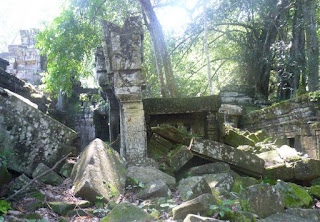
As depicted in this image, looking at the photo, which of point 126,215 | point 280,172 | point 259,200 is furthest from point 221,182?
point 126,215

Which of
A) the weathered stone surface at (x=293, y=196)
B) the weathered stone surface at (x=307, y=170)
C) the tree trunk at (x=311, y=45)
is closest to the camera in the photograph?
the weathered stone surface at (x=293, y=196)

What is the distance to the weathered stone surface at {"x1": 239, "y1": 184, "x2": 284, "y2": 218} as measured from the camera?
8.62 ft

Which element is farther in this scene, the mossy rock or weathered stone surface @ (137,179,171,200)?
the mossy rock

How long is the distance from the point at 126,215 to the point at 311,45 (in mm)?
10319

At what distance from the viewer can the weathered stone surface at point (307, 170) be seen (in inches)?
172

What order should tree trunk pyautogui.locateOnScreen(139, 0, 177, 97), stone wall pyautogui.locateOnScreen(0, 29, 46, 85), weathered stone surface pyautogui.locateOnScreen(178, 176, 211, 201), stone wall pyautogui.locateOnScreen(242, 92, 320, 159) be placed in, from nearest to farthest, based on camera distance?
weathered stone surface pyautogui.locateOnScreen(178, 176, 211, 201) → stone wall pyautogui.locateOnScreen(242, 92, 320, 159) → tree trunk pyautogui.locateOnScreen(139, 0, 177, 97) → stone wall pyautogui.locateOnScreen(0, 29, 46, 85)

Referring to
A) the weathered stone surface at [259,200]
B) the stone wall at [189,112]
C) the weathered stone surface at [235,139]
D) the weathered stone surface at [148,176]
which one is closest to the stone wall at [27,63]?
the stone wall at [189,112]

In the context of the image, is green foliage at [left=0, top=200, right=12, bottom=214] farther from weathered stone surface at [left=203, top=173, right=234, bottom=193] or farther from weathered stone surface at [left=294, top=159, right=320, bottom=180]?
weathered stone surface at [left=294, top=159, right=320, bottom=180]

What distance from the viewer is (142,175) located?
12.0 ft

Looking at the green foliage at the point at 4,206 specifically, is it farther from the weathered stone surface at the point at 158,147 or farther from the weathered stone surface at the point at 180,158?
the weathered stone surface at the point at 158,147

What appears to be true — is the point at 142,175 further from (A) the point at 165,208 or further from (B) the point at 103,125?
(B) the point at 103,125

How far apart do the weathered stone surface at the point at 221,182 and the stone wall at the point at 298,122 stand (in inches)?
131

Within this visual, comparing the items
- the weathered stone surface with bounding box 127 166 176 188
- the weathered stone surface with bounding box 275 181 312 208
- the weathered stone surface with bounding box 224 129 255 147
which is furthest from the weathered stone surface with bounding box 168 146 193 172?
the weathered stone surface with bounding box 224 129 255 147

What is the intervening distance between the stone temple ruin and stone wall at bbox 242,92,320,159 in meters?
0.02
